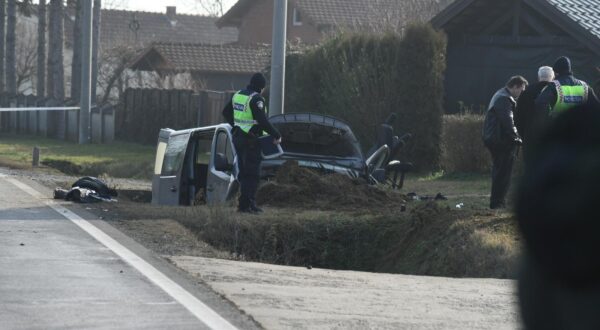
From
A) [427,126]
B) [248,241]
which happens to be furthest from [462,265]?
[427,126]

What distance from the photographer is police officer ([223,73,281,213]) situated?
46.1 feet

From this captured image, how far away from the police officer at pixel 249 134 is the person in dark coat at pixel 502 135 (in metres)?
2.70

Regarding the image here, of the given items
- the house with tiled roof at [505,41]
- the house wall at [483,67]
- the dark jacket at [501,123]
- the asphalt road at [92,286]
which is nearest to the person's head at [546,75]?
the dark jacket at [501,123]

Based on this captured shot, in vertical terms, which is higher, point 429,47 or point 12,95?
point 429,47

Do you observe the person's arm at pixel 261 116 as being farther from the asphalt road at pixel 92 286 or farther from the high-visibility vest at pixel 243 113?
the asphalt road at pixel 92 286

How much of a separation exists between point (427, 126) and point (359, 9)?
4007 cm

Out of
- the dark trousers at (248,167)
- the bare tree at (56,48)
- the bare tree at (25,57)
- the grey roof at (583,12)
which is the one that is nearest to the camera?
the dark trousers at (248,167)

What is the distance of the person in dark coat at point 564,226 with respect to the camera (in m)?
2.45

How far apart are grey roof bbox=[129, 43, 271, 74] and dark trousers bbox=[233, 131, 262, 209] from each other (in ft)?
126

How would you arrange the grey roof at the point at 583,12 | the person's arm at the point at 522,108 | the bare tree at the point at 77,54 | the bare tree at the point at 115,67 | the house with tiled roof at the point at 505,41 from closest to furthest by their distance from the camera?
1. the person's arm at the point at 522,108
2. the grey roof at the point at 583,12
3. the house with tiled roof at the point at 505,41
4. the bare tree at the point at 77,54
5. the bare tree at the point at 115,67

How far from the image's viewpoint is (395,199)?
16.0 m

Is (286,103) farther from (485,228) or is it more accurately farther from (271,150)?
(485,228)

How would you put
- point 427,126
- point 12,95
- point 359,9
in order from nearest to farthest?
point 427,126, point 12,95, point 359,9

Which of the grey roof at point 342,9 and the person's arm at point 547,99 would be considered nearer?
the person's arm at point 547,99
